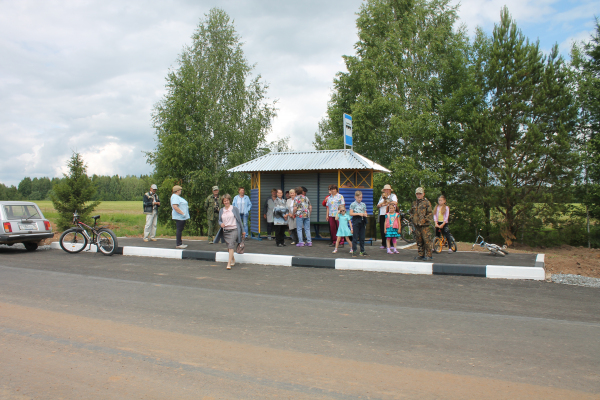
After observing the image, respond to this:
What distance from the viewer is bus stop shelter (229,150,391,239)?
15.1m

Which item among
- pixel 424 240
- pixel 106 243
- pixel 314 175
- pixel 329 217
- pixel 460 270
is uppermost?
pixel 314 175

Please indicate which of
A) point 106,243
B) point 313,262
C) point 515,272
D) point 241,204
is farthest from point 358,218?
point 106,243

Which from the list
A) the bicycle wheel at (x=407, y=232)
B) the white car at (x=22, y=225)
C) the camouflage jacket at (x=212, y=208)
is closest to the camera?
the white car at (x=22, y=225)

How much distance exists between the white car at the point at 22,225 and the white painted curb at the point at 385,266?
9165 millimetres

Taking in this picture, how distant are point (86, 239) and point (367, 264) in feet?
26.9

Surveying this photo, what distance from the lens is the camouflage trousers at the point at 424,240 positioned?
9914 mm

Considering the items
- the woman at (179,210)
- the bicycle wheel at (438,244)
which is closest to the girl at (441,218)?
the bicycle wheel at (438,244)

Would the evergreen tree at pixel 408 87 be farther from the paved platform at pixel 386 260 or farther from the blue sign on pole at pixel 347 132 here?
the paved platform at pixel 386 260

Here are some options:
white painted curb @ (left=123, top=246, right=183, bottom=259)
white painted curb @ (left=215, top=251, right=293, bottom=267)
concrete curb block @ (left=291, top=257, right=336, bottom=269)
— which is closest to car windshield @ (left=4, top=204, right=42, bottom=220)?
white painted curb @ (left=123, top=246, right=183, bottom=259)

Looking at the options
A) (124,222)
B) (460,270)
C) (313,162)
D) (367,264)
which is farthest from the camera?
(124,222)

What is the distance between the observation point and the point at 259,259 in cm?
1035

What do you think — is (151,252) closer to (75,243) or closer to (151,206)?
(75,243)

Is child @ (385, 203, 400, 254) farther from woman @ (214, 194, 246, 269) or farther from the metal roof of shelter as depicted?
woman @ (214, 194, 246, 269)

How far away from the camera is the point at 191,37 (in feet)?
93.8
